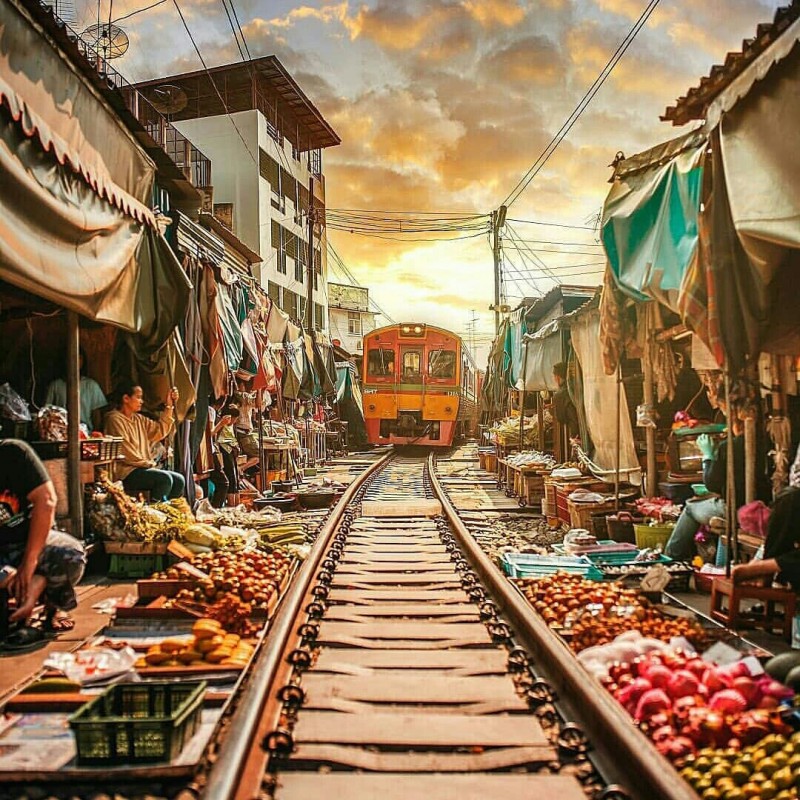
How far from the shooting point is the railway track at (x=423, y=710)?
2707 mm

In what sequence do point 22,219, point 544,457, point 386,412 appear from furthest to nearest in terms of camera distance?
point 386,412 < point 544,457 < point 22,219

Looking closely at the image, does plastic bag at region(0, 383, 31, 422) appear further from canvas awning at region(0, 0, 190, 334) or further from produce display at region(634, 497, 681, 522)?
produce display at region(634, 497, 681, 522)

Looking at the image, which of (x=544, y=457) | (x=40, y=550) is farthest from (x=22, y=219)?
(x=544, y=457)

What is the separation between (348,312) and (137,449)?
159ft

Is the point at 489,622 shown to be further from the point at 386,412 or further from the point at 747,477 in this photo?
the point at 386,412

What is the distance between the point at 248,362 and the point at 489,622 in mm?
7059

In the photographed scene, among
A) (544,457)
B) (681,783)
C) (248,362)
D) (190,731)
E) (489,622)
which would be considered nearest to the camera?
(681,783)

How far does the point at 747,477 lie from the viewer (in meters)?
6.16

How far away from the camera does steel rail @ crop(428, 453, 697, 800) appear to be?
248 centimetres

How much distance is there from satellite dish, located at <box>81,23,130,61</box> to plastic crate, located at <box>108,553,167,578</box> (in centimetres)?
880

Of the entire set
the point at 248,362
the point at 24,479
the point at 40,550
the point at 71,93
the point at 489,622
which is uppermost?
the point at 71,93

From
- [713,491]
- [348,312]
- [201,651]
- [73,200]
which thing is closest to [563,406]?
[713,491]

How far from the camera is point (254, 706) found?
3115mm

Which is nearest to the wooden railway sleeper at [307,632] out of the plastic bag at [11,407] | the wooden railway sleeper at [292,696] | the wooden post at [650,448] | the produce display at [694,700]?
the wooden railway sleeper at [292,696]
